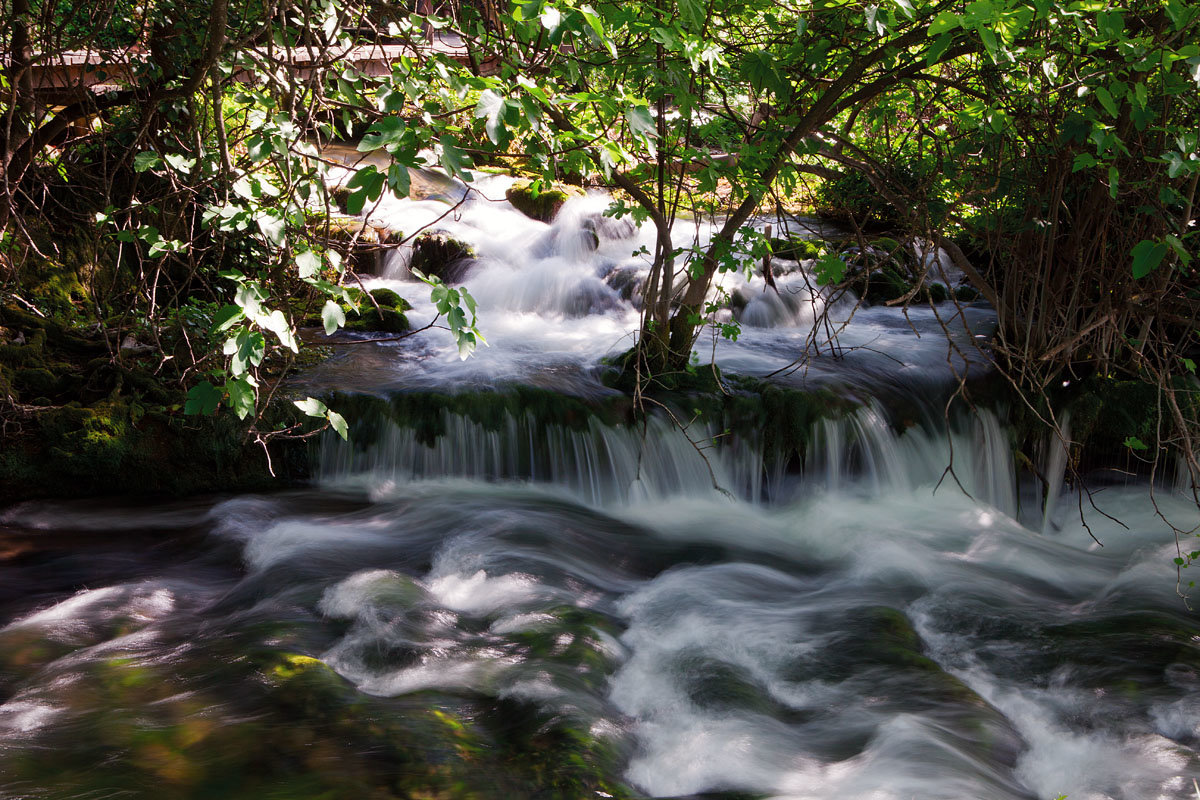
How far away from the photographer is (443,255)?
376 inches

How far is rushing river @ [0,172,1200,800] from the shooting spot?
2961 mm

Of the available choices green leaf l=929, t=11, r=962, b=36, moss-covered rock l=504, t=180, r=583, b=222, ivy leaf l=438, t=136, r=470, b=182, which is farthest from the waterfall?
moss-covered rock l=504, t=180, r=583, b=222

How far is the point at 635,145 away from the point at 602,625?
88.6 inches

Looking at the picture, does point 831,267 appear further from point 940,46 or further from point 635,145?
point 940,46

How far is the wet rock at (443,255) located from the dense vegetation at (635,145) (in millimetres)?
2772

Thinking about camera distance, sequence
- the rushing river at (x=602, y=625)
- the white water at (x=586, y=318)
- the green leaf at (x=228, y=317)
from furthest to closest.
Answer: the white water at (x=586, y=318) < the rushing river at (x=602, y=625) < the green leaf at (x=228, y=317)

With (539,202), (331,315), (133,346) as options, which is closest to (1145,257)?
(331,315)

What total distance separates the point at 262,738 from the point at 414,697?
0.60 meters

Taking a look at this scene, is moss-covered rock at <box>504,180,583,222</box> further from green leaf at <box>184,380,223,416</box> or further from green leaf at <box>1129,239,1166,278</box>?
green leaf at <box>184,380,223,416</box>

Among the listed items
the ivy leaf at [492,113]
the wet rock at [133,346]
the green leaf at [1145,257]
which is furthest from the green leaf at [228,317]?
the wet rock at [133,346]

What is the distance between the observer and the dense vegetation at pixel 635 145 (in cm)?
282

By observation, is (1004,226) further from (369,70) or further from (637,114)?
(369,70)

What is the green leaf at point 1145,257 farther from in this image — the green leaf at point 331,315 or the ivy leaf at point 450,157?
the green leaf at point 331,315

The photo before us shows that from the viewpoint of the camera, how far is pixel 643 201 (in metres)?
5.15
